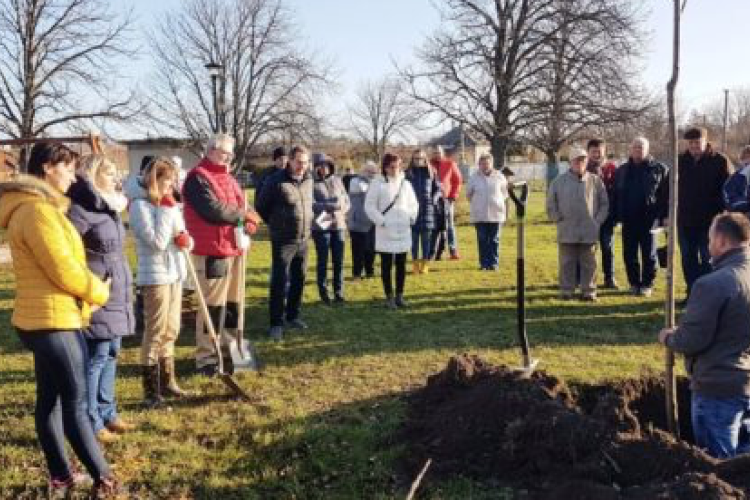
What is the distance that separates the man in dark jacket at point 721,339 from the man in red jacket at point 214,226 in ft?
12.4

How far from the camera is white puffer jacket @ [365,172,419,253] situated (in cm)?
915

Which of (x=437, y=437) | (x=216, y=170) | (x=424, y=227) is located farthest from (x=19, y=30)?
(x=437, y=437)

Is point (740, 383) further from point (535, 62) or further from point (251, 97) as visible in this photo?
point (251, 97)

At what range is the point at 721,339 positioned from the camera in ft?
14.1

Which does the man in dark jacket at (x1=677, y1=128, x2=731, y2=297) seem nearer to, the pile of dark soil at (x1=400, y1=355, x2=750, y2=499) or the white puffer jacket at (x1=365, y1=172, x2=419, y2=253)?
the white puffer jacket at (x1=365, y1=172, x2=419, y2=253)

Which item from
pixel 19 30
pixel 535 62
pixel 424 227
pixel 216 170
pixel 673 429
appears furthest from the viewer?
pixel 535 62

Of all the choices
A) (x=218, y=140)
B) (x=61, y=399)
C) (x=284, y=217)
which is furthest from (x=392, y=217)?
(x=61, y=399)

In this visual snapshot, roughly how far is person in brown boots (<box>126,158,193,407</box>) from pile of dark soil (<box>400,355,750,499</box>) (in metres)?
2.07

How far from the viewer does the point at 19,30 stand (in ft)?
77.5

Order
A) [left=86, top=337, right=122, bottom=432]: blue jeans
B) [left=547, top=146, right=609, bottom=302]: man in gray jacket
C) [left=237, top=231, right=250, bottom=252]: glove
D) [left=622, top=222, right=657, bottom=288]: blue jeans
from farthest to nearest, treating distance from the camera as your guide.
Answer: [left=622, top=222, right=657, bottom=288]: blue jeans
[left=547, top=146, right=609, bottom=302]: man in gray jacket
[left=237, top=231, right=250, bottom=252]: glove
[left=86, top=337, right=122, bottom=432]: blue jeans

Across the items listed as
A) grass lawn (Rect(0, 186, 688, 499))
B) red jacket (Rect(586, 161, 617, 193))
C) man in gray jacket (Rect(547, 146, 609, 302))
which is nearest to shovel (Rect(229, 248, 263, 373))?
grass lawn (Rect(0, 186, 688, 499))

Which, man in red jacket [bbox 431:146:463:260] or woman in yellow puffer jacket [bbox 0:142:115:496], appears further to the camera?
man in red jacket [bbox 431:146:463:260]

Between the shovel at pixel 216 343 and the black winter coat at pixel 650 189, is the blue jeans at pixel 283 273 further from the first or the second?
the black winter coat at pixel 650 189

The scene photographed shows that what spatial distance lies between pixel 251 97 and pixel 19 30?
10536 millimetres
